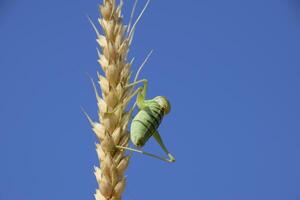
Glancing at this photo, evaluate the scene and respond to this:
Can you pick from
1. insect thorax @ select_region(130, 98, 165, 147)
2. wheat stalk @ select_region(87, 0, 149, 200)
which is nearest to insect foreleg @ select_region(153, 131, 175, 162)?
insect thorax @ select_region(130, 98, 165, 147)

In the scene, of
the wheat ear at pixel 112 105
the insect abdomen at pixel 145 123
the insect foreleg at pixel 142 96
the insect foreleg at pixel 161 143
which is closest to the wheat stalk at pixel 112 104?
the wheat ear at pixel 112 105

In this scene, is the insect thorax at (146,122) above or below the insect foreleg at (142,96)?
below

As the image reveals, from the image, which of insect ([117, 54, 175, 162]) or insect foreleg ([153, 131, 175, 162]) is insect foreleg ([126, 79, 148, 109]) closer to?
insect ([117, 54, 175, 162])

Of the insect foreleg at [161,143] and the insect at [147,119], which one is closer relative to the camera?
the insect at [147,119]

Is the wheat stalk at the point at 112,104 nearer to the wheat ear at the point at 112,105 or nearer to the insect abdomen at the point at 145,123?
the wheat ear at the point at 112,105

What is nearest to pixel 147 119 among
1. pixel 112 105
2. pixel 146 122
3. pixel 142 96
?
pixel 146 122

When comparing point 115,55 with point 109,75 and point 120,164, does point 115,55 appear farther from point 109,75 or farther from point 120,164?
point 120,164

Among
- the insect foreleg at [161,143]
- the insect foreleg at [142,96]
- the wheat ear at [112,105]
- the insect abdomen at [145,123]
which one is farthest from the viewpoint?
the insect foreleg at [161,143]
